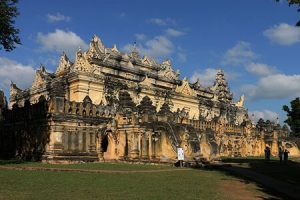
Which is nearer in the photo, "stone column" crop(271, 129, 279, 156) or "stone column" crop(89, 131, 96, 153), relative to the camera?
"stone column" crop(89, 131, 96, 153)

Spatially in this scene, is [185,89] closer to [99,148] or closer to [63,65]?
[63,65]

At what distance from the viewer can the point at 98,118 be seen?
32469 mm

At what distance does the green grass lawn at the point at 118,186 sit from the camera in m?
14.3

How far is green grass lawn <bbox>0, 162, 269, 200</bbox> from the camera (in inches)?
563

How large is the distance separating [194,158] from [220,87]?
205ft

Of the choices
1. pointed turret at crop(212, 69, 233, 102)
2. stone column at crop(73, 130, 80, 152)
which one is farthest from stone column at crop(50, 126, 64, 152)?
pointed turret at crop(212, 69, 233, 102)

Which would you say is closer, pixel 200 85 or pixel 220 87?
pixel 200 85

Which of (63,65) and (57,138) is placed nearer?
(57,138)

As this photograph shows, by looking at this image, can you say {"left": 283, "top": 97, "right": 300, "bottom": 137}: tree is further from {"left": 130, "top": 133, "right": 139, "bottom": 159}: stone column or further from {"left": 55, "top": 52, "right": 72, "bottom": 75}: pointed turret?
{"left": 130, "top": 133, "right": 139, "bottom": 159}: stone column

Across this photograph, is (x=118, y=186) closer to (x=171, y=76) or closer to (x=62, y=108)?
(x=62, y=108)

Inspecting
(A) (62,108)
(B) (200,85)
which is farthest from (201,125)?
(B) (200,85)

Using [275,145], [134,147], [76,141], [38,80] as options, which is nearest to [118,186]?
[134,147]

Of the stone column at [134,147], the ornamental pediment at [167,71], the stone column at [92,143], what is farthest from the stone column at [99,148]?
the ornamental pediment at [167,71]

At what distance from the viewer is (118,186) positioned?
16.6 m
